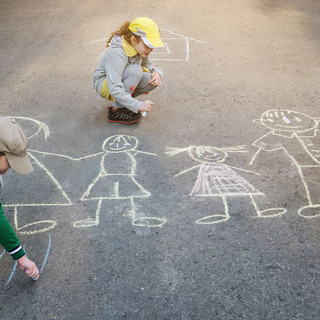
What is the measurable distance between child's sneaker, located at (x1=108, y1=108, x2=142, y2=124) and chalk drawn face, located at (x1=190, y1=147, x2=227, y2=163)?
0.85 m

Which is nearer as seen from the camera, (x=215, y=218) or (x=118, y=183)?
(x=215, y=218)

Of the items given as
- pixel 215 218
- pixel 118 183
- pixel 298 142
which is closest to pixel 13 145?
pixel 118 183

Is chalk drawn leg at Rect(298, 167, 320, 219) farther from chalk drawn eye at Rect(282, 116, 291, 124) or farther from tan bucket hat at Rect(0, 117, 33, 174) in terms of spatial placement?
tan bucket hat at Rect(0, 117, 33, 174)

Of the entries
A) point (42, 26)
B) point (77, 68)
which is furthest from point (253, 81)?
point (42, 26)

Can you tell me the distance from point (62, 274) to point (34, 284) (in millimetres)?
175

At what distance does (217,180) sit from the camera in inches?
121

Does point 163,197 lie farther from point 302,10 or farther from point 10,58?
point 302,10

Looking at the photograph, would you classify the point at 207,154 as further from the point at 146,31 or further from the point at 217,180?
the point at 146,31

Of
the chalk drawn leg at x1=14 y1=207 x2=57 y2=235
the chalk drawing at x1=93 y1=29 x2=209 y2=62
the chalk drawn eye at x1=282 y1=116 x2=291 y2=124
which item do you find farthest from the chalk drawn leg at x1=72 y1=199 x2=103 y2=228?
the chalk drawing at x1=93 y1=29 x2=209 y2=62

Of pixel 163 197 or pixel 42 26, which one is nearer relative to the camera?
pixel 163 197

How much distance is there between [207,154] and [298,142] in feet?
3.15

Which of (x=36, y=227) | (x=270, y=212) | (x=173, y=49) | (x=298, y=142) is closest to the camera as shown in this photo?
(x=36, y=227)

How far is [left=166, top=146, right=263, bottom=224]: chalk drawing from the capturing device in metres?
2.83

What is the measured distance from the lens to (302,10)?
7.83 m
